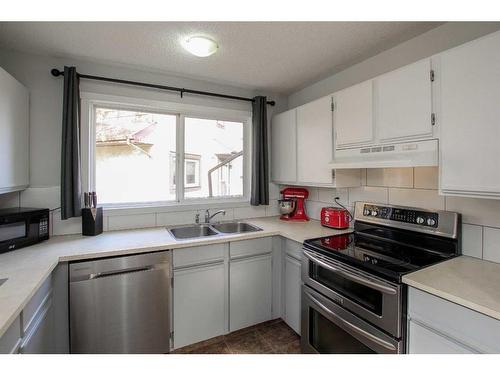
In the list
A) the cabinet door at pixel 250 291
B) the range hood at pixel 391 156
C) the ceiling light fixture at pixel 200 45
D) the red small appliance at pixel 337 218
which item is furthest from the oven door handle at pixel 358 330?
the ceiling light fixture at pixel 200 45

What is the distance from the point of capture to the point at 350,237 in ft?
6.33

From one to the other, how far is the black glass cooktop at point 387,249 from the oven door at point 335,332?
0.31 meters

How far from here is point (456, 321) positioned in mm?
1025

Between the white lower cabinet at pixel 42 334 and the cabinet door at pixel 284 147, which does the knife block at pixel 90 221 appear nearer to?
the white lower cabinet at pixel 42 334

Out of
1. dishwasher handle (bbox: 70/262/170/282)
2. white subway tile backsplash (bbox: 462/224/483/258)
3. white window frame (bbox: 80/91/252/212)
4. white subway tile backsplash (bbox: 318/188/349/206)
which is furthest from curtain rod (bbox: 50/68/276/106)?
white subway tile backsplash (bbox: 462/224/483/258)

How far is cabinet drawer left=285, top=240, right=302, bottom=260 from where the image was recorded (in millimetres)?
2020

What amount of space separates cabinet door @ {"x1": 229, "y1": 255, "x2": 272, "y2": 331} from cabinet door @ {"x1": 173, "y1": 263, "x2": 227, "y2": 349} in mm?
90

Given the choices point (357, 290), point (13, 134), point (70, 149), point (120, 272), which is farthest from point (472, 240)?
point (13, 134)

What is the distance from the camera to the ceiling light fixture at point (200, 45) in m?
1.65

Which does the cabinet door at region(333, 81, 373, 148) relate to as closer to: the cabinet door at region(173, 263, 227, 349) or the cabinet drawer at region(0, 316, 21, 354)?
the cabinet door at region(173, 263, 227, 349)

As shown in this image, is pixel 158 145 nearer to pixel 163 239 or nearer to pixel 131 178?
pixel 131 178

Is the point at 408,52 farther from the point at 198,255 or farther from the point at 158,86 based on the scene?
the point at 198,255
